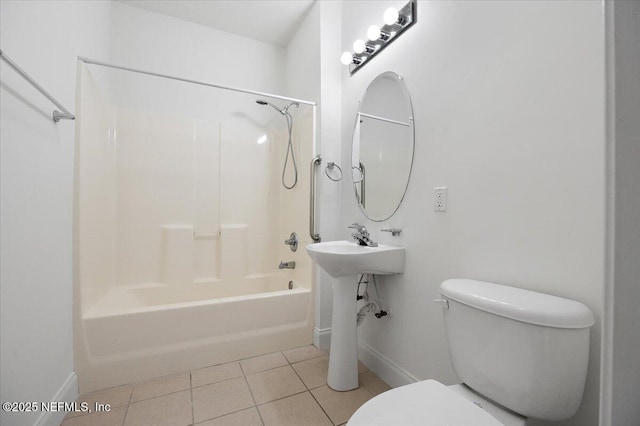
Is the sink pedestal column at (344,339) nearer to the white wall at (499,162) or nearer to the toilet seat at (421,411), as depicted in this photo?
the white wall at (499,162)

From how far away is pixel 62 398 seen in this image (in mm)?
1234

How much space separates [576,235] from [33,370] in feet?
6.49

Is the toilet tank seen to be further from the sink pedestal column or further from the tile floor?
the tile floor

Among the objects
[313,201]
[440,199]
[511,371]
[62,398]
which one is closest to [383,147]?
[440,199]

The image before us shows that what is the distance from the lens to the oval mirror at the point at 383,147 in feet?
4.79

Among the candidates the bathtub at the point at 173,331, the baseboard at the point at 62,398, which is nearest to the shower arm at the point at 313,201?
the bathtub at the point at 173,331

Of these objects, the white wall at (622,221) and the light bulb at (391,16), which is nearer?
the white wall at (622,221)

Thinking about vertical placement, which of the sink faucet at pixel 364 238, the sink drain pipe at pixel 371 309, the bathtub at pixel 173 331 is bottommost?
the bathtub at pixel 173 331

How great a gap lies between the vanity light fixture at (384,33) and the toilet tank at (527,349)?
1.40 meters

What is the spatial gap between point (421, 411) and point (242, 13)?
2.87 m

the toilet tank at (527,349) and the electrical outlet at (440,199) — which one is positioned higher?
the electrical outlet at (440,199)

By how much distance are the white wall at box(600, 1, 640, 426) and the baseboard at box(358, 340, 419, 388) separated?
108cm

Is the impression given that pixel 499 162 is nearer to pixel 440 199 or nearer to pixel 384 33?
pixel 440 199

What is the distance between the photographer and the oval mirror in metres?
1.46
